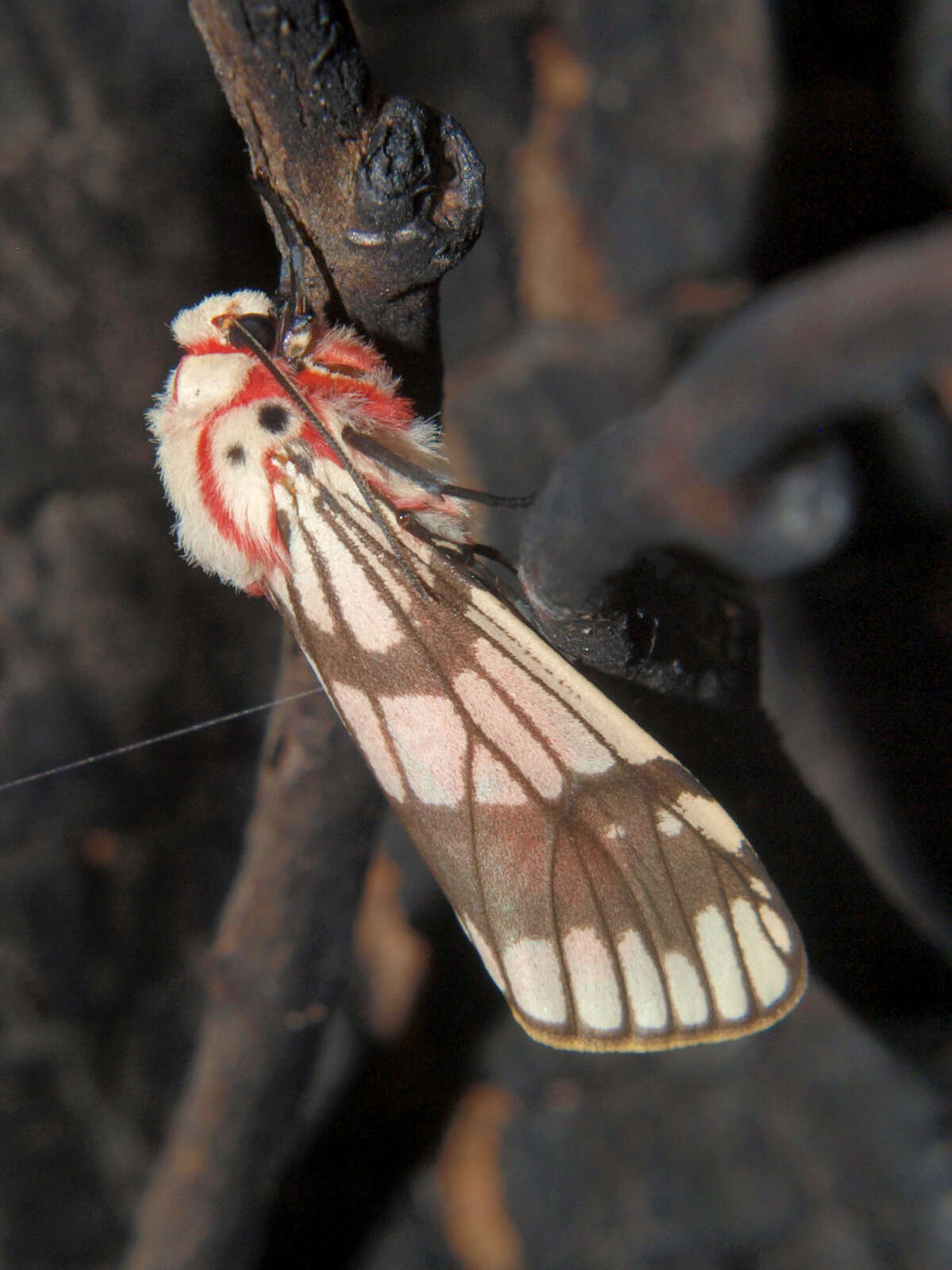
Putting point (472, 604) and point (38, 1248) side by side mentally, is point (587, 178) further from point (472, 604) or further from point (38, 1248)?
point (38, 1248)

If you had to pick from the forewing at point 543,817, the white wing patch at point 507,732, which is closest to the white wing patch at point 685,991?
the forewing at point 543,817

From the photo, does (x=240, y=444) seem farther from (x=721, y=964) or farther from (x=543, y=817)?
(x=721, y=964)

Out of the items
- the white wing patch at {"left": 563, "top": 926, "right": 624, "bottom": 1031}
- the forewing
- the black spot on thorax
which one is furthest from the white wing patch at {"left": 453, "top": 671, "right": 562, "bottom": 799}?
the black spot on thorax

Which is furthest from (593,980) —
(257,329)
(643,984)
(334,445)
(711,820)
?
(257,329)

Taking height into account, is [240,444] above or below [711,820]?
above

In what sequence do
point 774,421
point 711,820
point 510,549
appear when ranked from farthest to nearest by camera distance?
point 510,549 < point 711,820 < point 774,421

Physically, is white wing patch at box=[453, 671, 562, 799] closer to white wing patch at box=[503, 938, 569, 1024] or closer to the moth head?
white wing patch at box=[503, 938, 569, 1024]

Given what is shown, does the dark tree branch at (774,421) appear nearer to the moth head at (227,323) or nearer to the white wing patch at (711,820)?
the white wing patch at (711,820)
